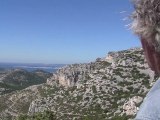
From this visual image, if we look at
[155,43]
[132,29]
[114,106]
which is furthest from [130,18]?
[114,106]

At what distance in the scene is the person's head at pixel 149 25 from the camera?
3565 mm

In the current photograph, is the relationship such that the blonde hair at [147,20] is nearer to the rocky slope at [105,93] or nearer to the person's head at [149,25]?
the person's head at [149,25]

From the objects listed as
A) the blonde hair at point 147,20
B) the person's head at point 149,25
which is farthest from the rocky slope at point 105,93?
the blonde hair at point 147,20

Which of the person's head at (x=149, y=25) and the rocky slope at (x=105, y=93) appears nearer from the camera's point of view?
the person's head at (x=149, y=25)

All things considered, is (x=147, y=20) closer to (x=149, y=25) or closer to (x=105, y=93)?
(x=149, y=25)

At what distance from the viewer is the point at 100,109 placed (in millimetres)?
133000

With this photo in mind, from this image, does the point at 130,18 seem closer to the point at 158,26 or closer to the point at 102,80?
the point at 158,26

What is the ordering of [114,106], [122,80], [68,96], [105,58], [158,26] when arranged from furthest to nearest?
[105,58] < [68,96] < [122,80] < [114,106] < [158,26]

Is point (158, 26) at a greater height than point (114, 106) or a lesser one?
greater

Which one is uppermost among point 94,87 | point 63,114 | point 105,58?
point 105,58

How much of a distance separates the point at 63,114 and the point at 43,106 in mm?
23087

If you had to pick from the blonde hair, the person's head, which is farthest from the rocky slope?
the blonde hair

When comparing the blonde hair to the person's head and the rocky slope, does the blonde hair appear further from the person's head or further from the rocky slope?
the rocky slope

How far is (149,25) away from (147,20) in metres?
0.05
